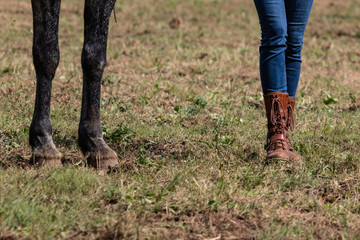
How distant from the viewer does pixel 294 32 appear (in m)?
3.74

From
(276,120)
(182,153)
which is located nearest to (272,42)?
(276,120)

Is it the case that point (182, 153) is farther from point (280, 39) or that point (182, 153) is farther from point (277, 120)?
point (280, 39)

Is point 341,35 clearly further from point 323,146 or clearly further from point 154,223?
point 154,223

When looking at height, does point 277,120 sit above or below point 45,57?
below

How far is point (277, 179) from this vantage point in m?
3.09

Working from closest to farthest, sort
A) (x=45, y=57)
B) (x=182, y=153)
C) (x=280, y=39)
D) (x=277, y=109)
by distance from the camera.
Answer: (x=45, y=57) → (x=280, y=39) → (x=277, y=109) → (x=182, y=153)

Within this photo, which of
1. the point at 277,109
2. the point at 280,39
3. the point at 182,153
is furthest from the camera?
the point at 182,153

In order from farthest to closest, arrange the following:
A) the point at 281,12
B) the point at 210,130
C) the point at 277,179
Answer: the point at 210,130
the point at 281,12
the point at 277,179

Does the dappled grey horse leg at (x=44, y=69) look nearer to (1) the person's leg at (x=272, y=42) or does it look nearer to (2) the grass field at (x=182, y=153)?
(2) the grass field at (x=182, y=153)

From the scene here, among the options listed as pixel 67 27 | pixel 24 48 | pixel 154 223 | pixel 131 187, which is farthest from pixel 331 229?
pixel 67 27

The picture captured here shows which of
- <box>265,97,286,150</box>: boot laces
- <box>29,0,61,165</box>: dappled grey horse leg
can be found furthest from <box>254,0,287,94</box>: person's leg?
<box>29,0,61,165</box>: dappled grey horse leg

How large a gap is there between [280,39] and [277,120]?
56cm

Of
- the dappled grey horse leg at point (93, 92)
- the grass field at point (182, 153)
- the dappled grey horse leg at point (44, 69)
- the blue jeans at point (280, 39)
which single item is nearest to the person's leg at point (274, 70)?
the blue jeans at point (280, 39)

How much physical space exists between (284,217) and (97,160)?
1249 millimetres
